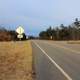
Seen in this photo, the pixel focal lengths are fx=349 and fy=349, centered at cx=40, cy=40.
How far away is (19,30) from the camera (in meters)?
58.6

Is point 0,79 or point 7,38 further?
point 7,38

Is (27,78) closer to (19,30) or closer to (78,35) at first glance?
(19,30)

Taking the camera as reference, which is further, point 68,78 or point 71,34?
point 71,34

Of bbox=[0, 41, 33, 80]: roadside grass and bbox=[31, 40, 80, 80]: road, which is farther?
bbox=[0, 41, 33, 80]: roadside grass

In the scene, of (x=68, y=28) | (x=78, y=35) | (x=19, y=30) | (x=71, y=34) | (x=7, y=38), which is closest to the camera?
(x=19, y=30)

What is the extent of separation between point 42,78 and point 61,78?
0.77 meters

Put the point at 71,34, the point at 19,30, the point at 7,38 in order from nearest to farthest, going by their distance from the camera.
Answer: the point at 19,30
the point at 7,38
the point at 71,34

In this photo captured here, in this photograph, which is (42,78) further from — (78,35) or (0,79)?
(78,35)

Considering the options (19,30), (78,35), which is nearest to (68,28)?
(78,35)

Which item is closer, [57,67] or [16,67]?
[57,67]

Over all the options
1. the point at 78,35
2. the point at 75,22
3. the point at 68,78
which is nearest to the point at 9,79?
the point at 68,78

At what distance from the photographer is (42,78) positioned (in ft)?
45.5

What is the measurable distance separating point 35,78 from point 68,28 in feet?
594

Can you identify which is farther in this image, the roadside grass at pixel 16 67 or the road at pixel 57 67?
the roadside grass at pixel 16 67
